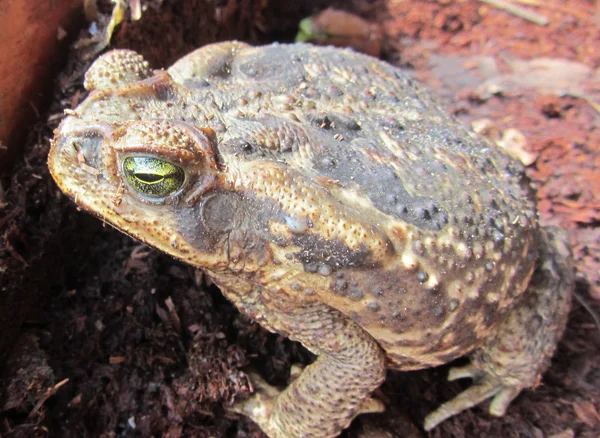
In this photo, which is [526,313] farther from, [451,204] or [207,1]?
[207,1]

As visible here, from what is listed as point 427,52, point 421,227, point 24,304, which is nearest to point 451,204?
point 421,227

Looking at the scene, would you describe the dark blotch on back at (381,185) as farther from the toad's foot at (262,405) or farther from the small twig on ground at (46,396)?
the small twig on ground at (46,396)

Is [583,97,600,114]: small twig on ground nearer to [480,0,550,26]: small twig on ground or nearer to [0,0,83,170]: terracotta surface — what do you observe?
[480,0,550,26]: small twig on ground

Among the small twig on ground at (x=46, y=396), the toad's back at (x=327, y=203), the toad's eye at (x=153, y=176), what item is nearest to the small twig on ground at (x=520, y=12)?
the toad's back at (x=327, y=203)

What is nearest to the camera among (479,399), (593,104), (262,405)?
(262,405)

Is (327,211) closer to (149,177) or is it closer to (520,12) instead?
(149,177)

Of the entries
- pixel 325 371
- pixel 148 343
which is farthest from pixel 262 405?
pixel 148 343

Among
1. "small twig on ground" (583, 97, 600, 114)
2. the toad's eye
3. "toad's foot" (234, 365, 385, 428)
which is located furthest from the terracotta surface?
"small twig on ground" (583, 97, 600, 114)
